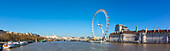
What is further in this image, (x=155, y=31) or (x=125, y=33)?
(x=125, y=33)

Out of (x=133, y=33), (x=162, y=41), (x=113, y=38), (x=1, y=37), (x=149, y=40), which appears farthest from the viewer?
(x=113, y=38)

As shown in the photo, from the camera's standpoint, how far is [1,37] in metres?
87.8

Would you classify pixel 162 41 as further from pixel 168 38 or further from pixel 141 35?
pixel 141 35

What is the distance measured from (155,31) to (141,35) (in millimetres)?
8558

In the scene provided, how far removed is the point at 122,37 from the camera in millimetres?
118188

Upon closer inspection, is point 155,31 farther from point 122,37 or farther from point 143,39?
point 122,37

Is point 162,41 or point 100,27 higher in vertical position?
point 100,27

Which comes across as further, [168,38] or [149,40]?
[149,40]

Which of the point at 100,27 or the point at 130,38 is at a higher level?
the point at 100,27

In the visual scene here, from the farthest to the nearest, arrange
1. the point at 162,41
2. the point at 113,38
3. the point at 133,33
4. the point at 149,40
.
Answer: the point at 113,38 → the point at 133,33 → the point at 149,40 → the point at 162,41

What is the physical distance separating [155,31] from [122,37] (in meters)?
23.6

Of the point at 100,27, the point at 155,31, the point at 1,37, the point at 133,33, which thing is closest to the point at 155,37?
the point at 155,31

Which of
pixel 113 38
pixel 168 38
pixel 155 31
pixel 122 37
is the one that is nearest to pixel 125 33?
pixel 122 37

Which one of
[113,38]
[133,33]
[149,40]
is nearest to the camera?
[149,40]
